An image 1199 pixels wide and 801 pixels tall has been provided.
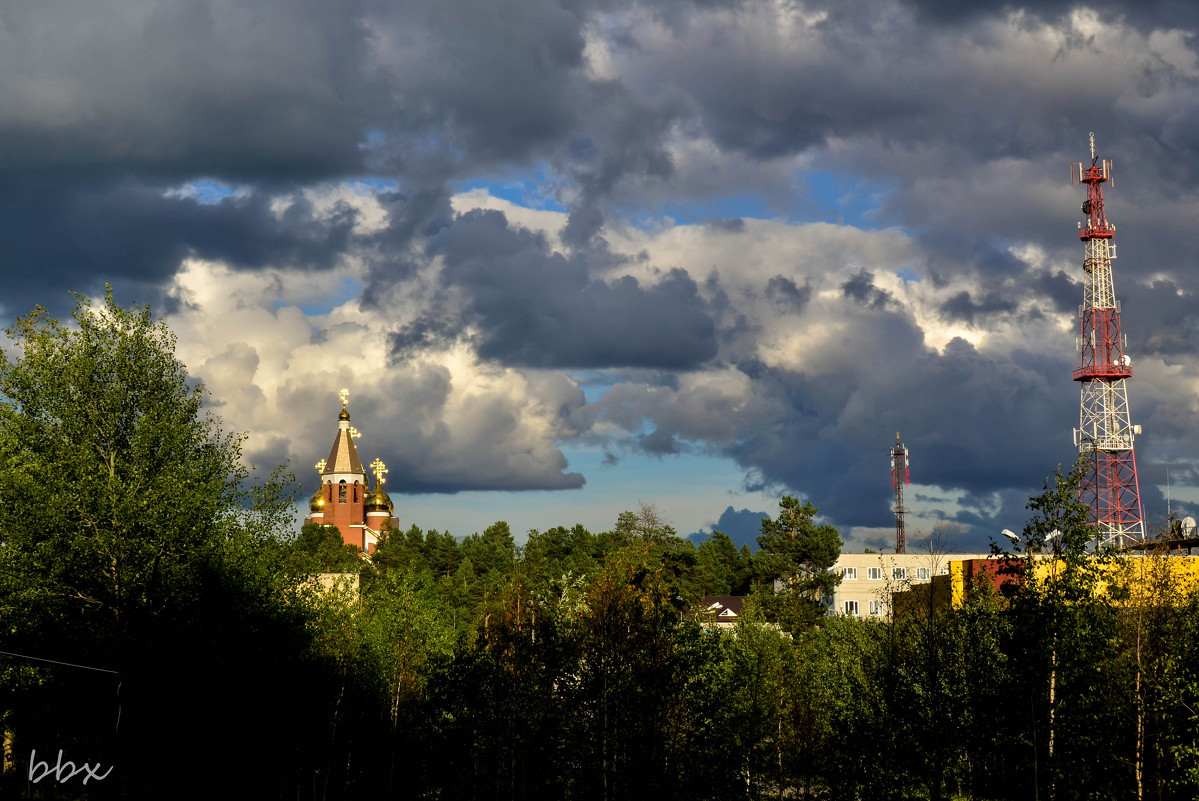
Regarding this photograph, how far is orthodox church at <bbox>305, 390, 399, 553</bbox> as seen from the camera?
17988 cm

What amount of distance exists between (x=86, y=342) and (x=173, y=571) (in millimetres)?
9324

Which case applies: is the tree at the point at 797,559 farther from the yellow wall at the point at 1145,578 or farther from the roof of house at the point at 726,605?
the yellow wall at the point at 1145,578

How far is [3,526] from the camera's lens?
3584 cm

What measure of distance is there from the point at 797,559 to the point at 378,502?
95757 mm

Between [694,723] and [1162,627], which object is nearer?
[1162,627]

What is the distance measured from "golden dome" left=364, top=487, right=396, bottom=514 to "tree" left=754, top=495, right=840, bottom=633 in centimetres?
8937

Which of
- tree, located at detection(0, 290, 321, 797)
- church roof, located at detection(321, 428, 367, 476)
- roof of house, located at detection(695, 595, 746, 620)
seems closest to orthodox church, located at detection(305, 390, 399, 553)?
church roof, located at detection(321, 428, 367, 476)

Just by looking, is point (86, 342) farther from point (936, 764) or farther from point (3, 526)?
point (936, 764)

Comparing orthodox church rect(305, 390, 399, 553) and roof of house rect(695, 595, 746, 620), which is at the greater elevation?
orthodox church rect(305, 390, 399, 553)

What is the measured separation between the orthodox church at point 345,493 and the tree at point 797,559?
80389mm

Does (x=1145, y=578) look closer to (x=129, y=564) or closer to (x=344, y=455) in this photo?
(x=129, y=564)

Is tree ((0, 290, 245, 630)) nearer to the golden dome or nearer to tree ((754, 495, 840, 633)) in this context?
tree ((754, 495, 840, 633))

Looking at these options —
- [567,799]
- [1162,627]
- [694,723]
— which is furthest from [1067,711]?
[567,799]

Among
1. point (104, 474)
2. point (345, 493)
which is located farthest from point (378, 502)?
point (104, 474)
